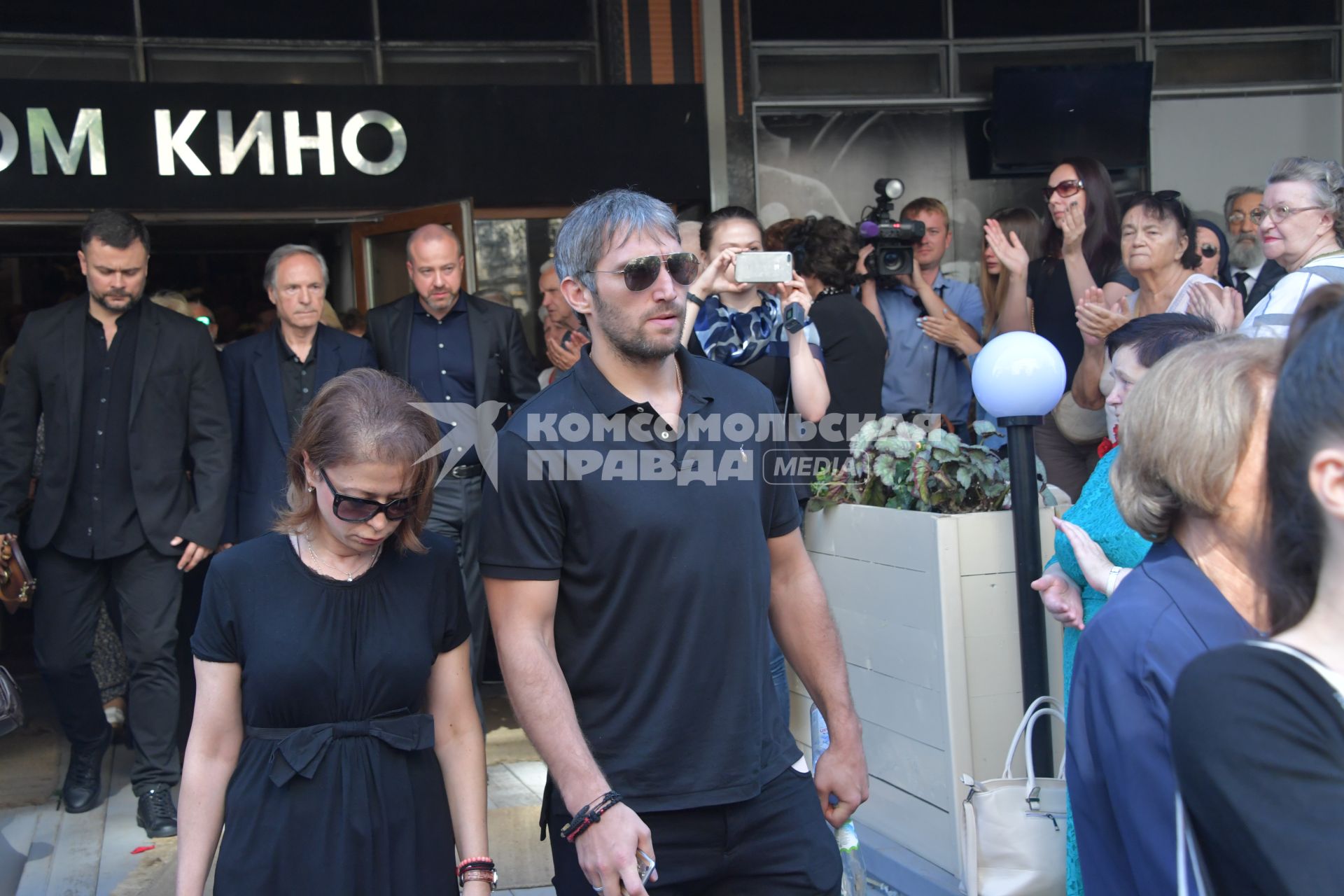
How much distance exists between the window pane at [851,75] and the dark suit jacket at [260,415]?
4.55 metres

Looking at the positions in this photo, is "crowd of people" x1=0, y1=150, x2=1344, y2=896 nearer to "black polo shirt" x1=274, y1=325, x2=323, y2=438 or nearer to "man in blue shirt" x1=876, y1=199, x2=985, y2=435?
"black polo shirt" x1=274, y1=325, x2=323, y2=438

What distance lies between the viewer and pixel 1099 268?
5477mm

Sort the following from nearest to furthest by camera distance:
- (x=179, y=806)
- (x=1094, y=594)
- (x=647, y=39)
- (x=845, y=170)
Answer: (x=179, y=806), (x=1094, y=594), (x=647, y=39), (x=845, y=170)

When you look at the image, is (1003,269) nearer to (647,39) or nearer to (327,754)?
(647,39)

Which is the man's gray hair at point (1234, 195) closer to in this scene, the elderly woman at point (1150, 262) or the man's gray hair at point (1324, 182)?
the elderly woman at point (1150, 262)

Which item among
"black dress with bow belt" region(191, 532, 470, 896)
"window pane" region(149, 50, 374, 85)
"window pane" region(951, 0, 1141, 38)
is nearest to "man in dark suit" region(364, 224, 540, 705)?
"black dress with bow belt" region(191, 532, 470, 896)

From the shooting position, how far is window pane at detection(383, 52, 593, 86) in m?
8.58

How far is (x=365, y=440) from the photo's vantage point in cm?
254

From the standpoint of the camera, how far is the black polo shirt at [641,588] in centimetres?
243

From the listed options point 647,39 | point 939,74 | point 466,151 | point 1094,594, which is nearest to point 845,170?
point 939,74

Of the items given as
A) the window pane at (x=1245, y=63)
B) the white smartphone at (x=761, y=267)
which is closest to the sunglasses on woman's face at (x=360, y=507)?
the white smartphone at (x=761, y=267)

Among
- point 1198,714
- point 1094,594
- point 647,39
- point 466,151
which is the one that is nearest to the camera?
point 1198,714

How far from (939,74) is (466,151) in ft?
11.4

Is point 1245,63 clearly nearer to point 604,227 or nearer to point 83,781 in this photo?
point 604,227
